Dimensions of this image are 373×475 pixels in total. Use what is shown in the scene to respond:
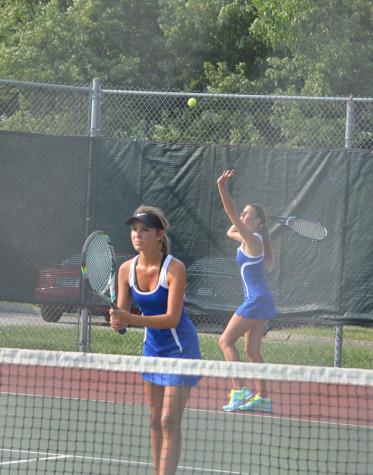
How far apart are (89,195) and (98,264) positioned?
4.34 meters

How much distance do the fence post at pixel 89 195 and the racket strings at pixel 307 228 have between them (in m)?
1.92

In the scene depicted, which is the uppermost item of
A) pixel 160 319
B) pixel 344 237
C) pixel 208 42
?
pixel 208 42

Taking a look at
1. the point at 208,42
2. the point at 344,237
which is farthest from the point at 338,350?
the point at 208,42

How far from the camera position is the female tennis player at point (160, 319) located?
4.80m

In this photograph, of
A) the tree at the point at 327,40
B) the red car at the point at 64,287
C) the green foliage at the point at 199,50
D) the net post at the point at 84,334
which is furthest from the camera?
the tree at the point at 327,40

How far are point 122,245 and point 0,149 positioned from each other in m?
1.47

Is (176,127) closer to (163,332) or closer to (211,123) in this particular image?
(211,123)

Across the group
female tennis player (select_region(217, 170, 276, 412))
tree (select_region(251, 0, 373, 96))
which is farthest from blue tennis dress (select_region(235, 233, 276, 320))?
tree (select_region(251, 0, 373, 96))

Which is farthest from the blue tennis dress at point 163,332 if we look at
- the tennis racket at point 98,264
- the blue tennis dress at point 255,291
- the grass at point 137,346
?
the grass at point 137,346

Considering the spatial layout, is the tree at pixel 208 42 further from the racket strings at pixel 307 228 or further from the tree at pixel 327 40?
the racket strings at pixel 307 228

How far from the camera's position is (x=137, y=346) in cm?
1005

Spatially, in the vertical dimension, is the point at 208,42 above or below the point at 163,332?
above

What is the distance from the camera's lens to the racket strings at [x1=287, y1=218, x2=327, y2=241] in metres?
Result: 8.93

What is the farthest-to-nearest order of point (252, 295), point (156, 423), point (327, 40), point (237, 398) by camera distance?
1. point (327, 40)
2. point (252, 295)
3. point (237, 398)
4. point (156, 423)
